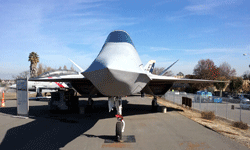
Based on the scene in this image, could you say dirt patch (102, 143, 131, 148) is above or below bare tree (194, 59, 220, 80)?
below

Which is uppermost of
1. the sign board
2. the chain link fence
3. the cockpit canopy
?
the cockpit canopy

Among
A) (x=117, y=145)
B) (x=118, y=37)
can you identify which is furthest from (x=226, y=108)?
(x=117, y=145)

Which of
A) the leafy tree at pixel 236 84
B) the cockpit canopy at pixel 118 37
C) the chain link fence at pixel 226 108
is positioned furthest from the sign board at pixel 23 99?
the leafy tree at pixel 236 84

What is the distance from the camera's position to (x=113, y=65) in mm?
4594

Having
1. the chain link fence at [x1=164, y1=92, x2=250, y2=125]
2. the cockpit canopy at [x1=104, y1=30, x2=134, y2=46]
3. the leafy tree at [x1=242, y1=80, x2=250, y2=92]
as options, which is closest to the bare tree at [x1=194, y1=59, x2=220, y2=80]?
the leafy tree at [x1=242, y1=80, x2=250, y2=92]

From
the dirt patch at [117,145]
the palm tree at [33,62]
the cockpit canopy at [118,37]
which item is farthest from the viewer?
the palm tree at [33,62]

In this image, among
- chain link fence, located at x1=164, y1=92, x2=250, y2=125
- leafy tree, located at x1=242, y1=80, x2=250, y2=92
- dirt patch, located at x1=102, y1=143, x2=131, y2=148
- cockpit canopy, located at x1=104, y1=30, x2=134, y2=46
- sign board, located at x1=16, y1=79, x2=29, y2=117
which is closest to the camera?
dirt patch, located at x1=102, y1=143, x2=131, y2=148

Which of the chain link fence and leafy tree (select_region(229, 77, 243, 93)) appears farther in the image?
leafy tree (select_region(229, 77, 243, 93))

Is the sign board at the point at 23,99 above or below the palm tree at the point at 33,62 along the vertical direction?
below

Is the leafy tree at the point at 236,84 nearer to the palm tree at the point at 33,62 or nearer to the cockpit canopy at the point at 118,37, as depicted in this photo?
the cockpit canopy at the point at 118,37

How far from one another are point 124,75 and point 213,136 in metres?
4.84

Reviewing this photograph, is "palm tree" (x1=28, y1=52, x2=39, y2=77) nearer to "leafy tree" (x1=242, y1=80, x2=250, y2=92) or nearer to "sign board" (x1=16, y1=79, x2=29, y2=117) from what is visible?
"sign board" (x1=16, y1=79, x2=29, y2=117)

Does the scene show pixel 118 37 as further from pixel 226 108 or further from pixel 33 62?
pixel 33 62

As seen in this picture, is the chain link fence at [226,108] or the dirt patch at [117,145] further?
the chain link fence at [226,108]
